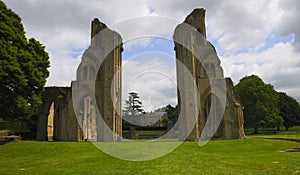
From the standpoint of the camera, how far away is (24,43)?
21109 millimetres

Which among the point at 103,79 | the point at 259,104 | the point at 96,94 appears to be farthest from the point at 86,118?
the point at 259,104

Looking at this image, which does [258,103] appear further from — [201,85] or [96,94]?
[96,94]

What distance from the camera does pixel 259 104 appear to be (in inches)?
1778

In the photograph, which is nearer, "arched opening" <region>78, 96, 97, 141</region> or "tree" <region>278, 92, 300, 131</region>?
"arched opening" <region>78, 96, 97, 141</region>

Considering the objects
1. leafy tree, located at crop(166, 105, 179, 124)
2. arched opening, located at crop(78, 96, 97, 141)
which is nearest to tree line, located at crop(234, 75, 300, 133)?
A: leafy tree, located at crop(166, 105, 179, 124)

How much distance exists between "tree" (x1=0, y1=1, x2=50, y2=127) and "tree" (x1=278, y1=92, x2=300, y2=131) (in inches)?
1989

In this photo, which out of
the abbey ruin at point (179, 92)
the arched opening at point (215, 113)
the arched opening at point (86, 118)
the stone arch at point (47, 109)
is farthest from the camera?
the arched opening at point (86, 118)

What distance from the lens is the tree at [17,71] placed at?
61.8ft

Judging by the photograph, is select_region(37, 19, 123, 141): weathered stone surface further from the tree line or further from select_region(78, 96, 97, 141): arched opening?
the tree line

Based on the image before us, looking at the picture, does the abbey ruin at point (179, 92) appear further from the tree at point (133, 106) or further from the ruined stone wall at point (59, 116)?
the tree at point (133, 106)

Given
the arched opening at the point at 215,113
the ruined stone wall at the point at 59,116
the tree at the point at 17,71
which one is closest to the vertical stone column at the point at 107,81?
the ruined stone wall at the point at 59,116

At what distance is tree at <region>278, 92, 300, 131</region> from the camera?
2140 inches

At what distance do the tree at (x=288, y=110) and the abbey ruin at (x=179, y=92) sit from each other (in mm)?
28756

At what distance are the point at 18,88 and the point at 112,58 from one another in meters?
14.3
